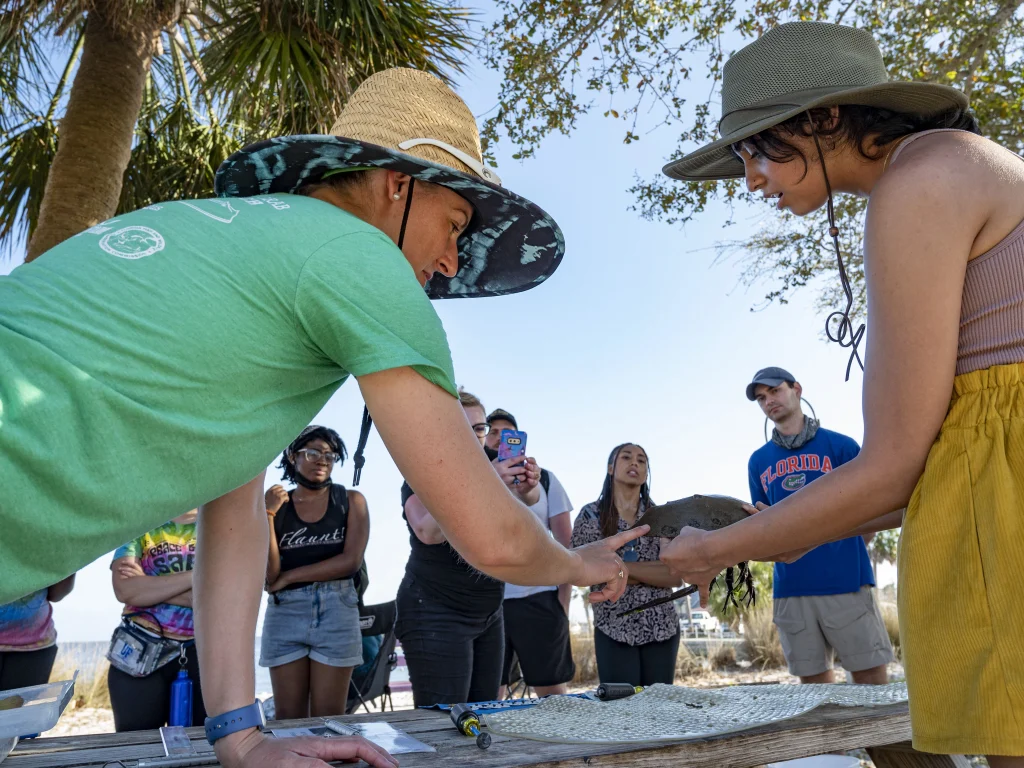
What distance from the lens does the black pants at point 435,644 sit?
11.8 ft

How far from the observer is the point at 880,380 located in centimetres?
126

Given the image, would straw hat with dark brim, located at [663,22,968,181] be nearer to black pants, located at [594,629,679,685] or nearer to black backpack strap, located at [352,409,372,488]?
black backpack strap, located at [352,409,372,488]

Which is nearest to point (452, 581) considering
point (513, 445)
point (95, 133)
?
point (513, 445)

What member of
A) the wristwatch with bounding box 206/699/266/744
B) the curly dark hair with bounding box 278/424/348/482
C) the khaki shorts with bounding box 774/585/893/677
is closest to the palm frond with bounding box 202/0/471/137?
the curly dark hair with bounding box 278/424/348/482

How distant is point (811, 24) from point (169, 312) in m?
1.27

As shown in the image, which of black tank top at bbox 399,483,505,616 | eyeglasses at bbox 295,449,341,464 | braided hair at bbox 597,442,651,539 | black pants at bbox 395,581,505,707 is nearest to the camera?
black pants at bbox 395,581,505,707

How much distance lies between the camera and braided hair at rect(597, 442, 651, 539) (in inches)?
192

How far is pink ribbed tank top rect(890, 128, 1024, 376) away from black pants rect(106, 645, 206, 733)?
141 inches

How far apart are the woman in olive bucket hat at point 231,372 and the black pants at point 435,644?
2245 mm

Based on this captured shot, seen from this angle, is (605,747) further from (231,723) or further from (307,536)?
(307,536)

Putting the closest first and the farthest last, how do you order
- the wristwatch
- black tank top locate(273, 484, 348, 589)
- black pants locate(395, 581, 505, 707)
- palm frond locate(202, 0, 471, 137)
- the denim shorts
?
the wristwatch
black pants locate(395, 581, 505, 707)
the denim shorts
black tank top locate(273, 484, 348, 589)
palm frond locate(202, 0, 471, 137)

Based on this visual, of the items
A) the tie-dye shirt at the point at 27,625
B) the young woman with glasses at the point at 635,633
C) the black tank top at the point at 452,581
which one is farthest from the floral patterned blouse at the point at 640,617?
the tie-dye shirt at the point at 27,625

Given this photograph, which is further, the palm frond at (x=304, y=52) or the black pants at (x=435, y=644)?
the palm frond at (x=304, y=52)

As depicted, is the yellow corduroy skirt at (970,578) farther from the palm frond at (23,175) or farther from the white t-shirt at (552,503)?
the palm frond at (23,175)
